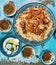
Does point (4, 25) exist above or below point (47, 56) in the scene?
above

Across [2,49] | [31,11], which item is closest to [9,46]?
[2,49]

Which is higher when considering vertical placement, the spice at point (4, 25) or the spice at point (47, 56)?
the spice at point (4, 25)

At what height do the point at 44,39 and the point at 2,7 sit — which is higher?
the point at 2,7

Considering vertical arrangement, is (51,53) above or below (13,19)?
below

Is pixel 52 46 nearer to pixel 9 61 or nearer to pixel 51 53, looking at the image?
pixel 51 53

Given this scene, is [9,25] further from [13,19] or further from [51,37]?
[51,37]

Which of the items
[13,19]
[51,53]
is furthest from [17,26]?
[51,53]

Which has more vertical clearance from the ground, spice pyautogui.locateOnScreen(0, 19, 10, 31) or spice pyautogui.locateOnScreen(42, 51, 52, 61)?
spice pyautogui.locateOnScreen(0, 19, 10, 31)
